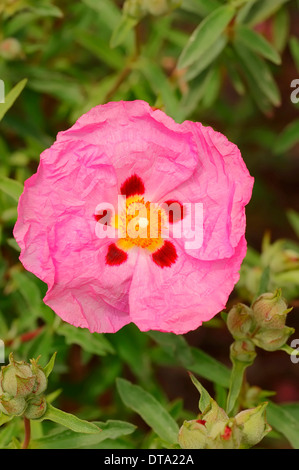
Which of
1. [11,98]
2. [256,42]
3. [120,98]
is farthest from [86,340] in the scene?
[256,42]

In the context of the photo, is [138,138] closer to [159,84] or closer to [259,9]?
[159,84]

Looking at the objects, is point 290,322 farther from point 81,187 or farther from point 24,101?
point 81,187

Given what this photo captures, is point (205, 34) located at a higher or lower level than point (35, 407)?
higher

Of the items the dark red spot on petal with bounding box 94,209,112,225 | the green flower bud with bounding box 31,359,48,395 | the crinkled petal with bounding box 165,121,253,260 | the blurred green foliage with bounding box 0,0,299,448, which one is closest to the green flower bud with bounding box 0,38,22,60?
the blurred green foliage with bounding box 0,0,299,448

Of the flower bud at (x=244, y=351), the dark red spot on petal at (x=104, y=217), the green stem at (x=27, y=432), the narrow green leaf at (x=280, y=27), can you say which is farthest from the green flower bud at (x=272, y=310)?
the narrow green leaf at (x=280, y=27)

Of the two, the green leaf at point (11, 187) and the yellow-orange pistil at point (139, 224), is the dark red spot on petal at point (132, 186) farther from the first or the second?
the green leaf at point (11, 187)

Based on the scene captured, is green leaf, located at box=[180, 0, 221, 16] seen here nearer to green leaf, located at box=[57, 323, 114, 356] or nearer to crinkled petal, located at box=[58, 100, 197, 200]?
crinkled petal, located at box=[58, 100, 197, 200]
